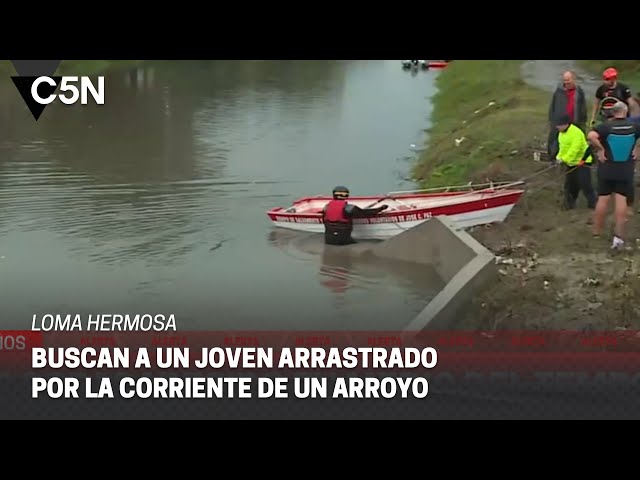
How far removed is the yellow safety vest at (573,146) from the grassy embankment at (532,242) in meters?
0.73

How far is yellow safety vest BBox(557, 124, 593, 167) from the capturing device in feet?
43.8

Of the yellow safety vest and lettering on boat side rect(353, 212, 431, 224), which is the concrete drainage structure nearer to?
lettering on boat side rect(353, 212, 431, 224)

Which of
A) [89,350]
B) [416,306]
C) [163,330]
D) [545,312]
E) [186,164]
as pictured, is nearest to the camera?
[89,350]

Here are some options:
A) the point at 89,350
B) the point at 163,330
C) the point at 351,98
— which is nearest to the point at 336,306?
the point at 163,330

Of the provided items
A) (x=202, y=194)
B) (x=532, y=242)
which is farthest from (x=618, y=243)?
(x=202, y=194)

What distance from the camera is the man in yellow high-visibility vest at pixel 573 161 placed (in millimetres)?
13352

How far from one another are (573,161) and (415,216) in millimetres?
2922

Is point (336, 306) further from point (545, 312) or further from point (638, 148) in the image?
point (638, 148)

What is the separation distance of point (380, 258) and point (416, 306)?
272cm

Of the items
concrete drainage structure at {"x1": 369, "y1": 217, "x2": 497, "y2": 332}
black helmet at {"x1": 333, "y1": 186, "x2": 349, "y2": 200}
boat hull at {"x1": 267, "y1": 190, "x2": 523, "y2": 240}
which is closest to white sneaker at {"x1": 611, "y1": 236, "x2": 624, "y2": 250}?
concrete drainage structure at {"x1": 369, "y1": 217, "x2": 497, "y2": 332}

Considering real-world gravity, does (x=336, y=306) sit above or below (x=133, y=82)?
below

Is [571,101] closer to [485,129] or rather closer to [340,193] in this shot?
[340,193]

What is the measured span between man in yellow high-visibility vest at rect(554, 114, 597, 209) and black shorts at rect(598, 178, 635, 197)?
157cm

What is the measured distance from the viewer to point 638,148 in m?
14.8
